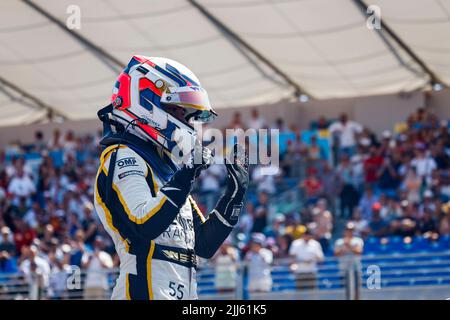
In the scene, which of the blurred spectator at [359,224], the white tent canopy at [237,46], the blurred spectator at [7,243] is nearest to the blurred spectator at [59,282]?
the blurred spectator at [7,243]

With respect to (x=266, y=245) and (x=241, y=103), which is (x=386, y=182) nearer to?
(x=266, y=245)

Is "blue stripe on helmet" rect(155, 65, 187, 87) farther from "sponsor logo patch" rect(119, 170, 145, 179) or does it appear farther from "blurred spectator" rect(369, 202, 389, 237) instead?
"blurred spectator" rect(369, 202, 389, 237)

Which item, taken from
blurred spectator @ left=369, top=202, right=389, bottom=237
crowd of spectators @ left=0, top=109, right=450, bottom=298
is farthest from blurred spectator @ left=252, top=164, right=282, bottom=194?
blurred spectator @ left=369, top=202, right=389, bottom=237

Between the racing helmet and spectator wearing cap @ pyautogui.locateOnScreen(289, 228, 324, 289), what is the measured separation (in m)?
7.19

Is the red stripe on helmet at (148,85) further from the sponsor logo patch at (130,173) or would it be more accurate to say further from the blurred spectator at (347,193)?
the blurred spectator at (347,193)

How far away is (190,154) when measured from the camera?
14.3ft

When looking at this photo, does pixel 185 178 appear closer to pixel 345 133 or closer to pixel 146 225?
pixel 146 225

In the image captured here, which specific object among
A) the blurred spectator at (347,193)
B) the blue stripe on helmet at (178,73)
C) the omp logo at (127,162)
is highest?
the blurred spectator at (347,193)

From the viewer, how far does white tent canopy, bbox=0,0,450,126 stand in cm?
1561

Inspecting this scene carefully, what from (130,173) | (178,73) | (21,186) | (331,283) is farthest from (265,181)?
(130,173)

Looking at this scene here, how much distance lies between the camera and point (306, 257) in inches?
512

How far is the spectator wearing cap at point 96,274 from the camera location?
12.8 meters

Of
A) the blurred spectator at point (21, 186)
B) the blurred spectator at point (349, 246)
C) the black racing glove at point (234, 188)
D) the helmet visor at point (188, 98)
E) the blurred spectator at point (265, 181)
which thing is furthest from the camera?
the blurred spectator at point (21, 186)
